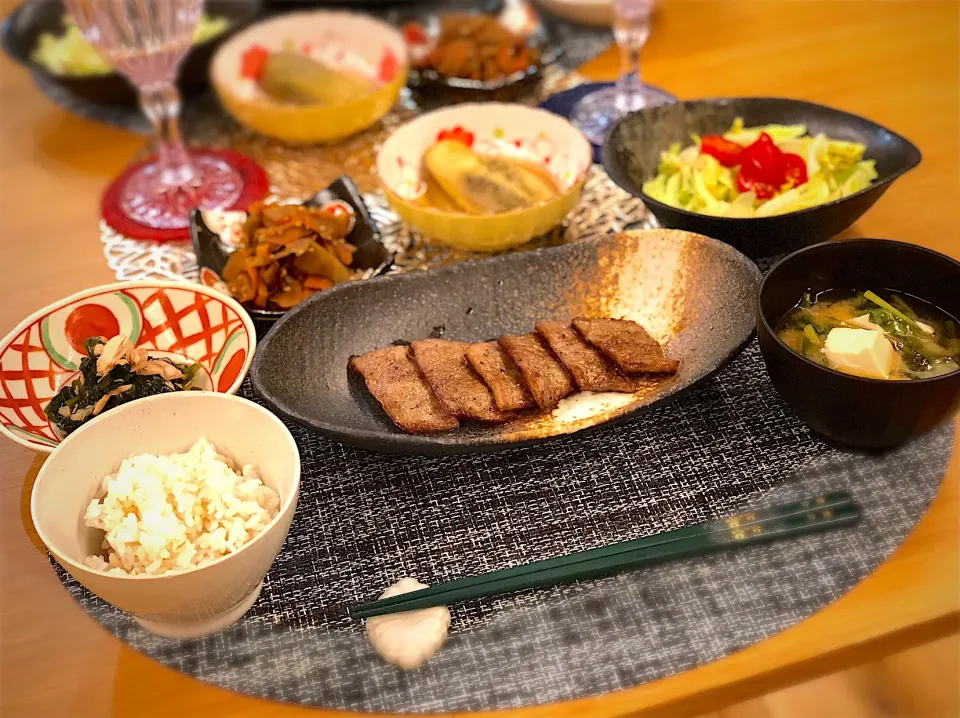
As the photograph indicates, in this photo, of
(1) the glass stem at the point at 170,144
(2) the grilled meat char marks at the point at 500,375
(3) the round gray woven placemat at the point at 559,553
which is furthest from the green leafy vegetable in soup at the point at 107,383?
(1) the glass stem at the point at 170,144

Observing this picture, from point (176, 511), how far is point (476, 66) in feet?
5.00

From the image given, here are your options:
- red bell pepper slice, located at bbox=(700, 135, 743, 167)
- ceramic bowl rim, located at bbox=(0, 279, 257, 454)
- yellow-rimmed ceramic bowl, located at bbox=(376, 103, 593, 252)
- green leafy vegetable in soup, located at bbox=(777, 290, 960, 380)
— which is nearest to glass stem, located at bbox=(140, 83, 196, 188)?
yellow-rimmed ceramic bowl, located at bbox=(376, 103, 593, 252)

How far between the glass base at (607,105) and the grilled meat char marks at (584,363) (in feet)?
2.97

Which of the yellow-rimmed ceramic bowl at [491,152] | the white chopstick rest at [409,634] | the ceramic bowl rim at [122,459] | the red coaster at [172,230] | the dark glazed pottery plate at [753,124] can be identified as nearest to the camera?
the ceramic bowl rim at [122,459]

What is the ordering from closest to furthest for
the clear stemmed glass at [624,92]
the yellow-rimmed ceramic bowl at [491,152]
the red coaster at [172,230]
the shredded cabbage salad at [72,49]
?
the yellow-rimmed ceramic bowl at [491,152] → the red coaster at [172,230] → the clear stemmed glass at [624,92] → the shredded cabbage salad at [72,49]

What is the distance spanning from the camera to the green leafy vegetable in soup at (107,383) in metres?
1.35

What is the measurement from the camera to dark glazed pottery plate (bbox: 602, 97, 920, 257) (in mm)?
1632

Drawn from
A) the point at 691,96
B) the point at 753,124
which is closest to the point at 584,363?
the point at 753,124

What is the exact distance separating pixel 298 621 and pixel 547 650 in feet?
1.10

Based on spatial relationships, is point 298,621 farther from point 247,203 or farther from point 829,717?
point 247,203

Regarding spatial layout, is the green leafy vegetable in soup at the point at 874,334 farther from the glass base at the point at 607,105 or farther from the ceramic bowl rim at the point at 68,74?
the ceramic bowl rim at the point at 68,74

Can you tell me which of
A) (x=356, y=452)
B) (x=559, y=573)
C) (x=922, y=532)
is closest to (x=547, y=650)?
(x=559, y=573)

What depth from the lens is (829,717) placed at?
1.16 meters

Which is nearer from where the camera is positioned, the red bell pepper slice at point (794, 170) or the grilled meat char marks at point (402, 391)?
the grilled meat char marks at point (402, 391)
